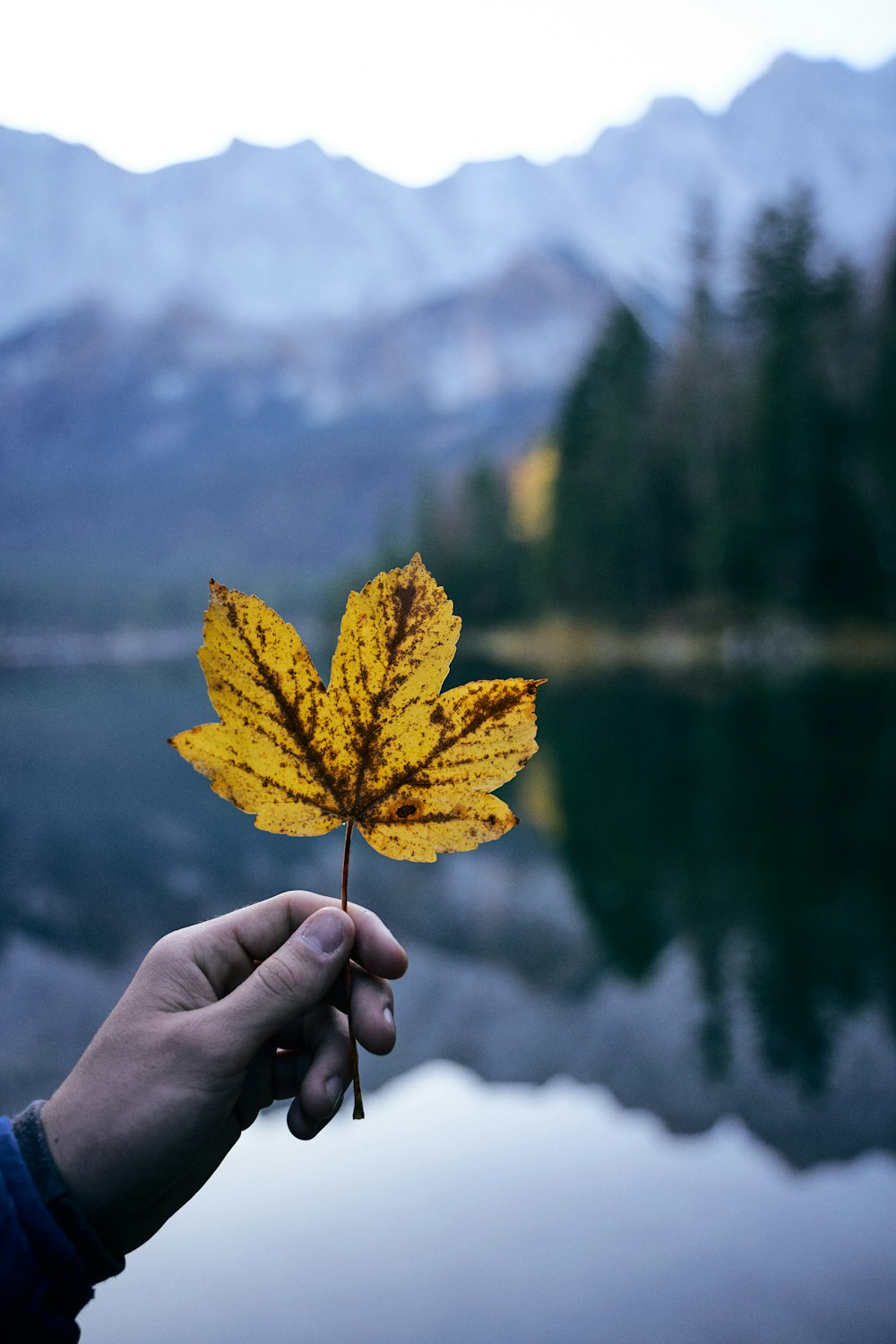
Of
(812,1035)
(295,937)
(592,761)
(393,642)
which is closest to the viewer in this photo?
(393,642)

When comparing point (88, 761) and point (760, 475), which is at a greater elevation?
point (760, 475)

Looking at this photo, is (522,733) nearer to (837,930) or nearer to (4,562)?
(837,930)

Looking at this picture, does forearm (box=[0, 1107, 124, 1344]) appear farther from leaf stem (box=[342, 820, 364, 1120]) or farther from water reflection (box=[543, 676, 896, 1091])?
water reflection (box=[543, 676, 896, 1091])

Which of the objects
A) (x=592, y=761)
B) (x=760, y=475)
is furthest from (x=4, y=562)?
(x=592, y=761)

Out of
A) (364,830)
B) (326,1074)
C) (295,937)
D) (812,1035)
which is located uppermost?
(364,830)

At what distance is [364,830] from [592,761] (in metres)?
10.0

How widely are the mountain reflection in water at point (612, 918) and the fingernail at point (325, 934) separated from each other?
2538 mm

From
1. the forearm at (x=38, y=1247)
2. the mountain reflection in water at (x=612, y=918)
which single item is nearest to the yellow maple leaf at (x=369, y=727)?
the forearm at (x=38, y=1247)

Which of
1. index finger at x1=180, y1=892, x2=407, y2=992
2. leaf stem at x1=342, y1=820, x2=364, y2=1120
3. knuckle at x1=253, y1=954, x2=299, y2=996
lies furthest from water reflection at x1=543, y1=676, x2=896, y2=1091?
leaf stem at x1=342, y1=820, x2=364, y2=1120

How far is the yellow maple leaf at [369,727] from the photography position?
796 millimetres

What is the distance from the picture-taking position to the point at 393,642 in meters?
0.80

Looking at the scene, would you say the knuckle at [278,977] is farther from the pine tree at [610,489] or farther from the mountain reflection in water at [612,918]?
the pine tree at [610,489]

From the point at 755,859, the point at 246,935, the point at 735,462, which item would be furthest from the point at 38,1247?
the point at 735,462

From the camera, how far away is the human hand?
100cm
